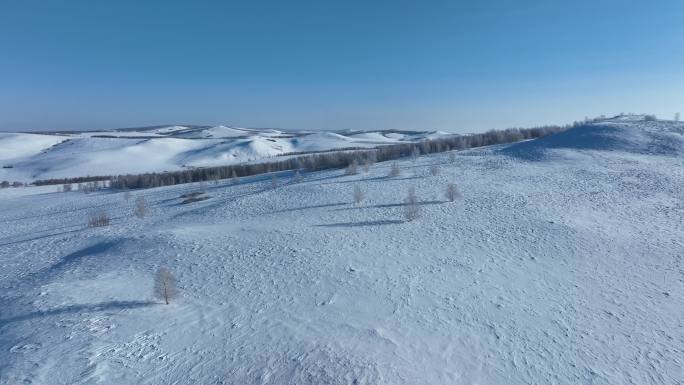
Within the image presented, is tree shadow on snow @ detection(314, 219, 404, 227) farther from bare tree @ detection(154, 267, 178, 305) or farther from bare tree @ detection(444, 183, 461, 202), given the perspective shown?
bare tree @ detection(154, 267, 178, 305)

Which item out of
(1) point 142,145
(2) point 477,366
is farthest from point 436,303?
(1) point 142,145

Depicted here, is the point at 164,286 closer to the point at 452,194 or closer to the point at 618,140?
the point at 452,194

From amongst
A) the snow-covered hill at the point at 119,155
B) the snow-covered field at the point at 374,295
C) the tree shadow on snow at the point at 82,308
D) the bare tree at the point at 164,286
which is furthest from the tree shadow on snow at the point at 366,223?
the snow-covered hill at the point at 119,155

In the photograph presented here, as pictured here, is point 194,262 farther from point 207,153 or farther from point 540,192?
point 207,153

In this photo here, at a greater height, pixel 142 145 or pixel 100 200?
pixel 142 145

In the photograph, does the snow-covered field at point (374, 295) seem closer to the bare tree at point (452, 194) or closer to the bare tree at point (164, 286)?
the bare tree at point (164, 286)

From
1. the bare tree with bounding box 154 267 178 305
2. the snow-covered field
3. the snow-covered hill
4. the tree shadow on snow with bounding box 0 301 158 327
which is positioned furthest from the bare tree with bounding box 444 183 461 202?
the snow-covered hill
